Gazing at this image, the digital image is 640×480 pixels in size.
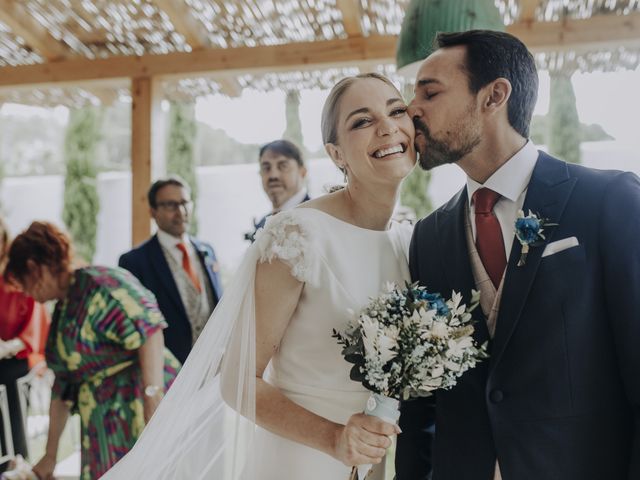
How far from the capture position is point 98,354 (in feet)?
9.75

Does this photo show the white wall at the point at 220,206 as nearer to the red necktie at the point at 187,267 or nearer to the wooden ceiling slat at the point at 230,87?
the wooden ceiling slat at the point at 230,87

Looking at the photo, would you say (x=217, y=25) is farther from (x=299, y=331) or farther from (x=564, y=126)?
(x=564, y=126)

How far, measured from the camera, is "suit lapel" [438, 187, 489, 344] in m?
1.75

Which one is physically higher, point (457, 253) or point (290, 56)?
point (290, 56)

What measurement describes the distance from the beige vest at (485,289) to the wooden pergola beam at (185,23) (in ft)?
12.1

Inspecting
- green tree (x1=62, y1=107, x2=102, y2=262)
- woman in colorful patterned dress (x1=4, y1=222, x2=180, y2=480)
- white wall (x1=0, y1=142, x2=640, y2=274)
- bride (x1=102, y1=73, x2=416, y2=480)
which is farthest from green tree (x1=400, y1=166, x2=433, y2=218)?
bride (x1=102, y1=73, x2=416, y2=480)

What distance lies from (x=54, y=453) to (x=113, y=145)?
12.1m

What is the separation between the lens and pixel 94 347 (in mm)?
2943

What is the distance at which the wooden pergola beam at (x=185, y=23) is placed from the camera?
4.77 metres

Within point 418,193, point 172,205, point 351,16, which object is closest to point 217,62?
point 351,16

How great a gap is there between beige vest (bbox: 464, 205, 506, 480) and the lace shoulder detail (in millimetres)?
460

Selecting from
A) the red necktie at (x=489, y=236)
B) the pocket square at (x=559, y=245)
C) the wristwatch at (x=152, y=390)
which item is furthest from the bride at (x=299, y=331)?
the wristwatch at (x=152, y=390)

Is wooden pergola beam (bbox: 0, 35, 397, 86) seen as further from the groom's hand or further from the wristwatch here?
the groom's hand

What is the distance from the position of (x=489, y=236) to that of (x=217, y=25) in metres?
3.95
